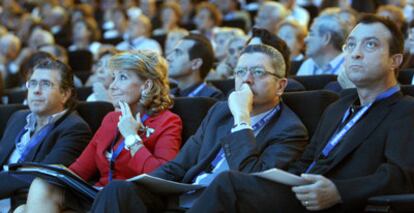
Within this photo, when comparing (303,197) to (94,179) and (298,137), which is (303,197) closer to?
(298,137)

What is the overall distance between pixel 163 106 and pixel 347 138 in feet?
4.29

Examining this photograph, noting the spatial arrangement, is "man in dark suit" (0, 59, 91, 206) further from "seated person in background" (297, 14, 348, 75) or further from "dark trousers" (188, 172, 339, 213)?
"seated person in background" (297, 14, 348, 75)

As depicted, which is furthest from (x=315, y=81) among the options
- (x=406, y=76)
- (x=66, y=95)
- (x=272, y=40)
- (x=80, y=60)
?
(x=80, y=60)

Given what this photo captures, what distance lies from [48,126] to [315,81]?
157 centimetres

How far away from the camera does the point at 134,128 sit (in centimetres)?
448

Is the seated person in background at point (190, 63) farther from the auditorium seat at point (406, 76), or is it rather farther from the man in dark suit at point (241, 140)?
the man in dark suit at point (241, 140)

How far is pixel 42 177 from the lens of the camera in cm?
403

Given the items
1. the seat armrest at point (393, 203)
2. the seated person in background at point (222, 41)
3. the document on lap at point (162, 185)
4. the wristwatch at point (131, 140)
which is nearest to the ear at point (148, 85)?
the wristwatch at point (131, 140)

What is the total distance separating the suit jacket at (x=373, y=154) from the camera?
3.43 m

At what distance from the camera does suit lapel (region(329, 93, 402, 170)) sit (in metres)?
Result: 3.60

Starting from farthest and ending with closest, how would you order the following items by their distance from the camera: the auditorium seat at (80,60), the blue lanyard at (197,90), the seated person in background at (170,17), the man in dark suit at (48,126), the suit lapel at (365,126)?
1. the seated person in background at (170,17)
2. the auditorium seat at (80,60)
3. the blue lanyard at (197,90)
4. the man in dark suit at (48,126)
5. the suit lapel at (365,126)

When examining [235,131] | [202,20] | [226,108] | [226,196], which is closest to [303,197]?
[226,196]

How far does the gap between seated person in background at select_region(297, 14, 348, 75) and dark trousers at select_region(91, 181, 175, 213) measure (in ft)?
9.05

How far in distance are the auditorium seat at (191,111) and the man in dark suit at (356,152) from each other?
3.12 ft
